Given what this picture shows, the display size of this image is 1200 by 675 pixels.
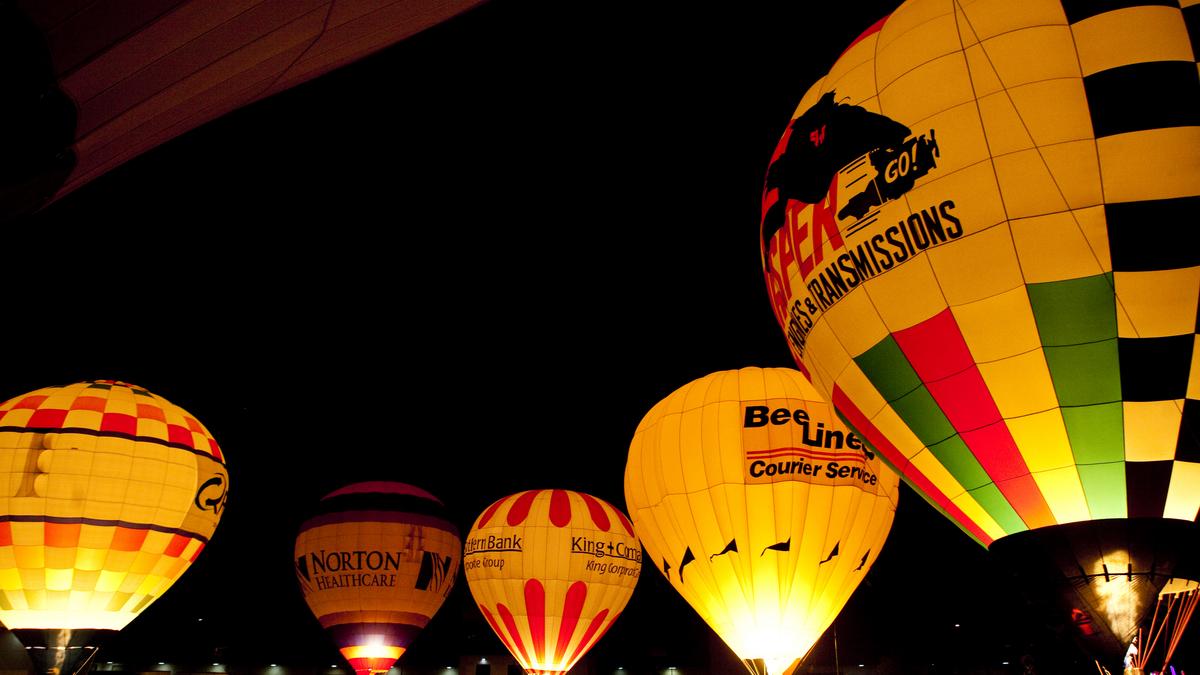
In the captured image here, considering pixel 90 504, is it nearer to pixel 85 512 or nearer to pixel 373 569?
pixel 85 512

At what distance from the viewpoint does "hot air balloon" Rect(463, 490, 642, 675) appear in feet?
30.1

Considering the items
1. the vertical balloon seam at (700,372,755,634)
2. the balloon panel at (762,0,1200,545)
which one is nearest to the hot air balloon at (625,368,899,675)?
the vertical balloon seam at (700,372,755,634)

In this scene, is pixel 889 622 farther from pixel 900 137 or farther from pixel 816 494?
pixel 900 137

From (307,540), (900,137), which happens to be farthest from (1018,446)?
(307,540)

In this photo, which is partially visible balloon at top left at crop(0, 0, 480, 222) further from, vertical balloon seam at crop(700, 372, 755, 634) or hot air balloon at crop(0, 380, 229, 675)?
hot air balloon at crop(0, 380, 229, 675)

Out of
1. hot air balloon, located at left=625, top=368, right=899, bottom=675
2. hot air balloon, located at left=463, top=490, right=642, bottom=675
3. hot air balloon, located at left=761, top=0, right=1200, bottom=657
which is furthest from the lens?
hot air balloon, located at left=463, top=490, right=642, bottom=675

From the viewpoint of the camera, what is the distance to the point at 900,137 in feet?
11.0

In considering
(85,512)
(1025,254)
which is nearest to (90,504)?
(85,512)

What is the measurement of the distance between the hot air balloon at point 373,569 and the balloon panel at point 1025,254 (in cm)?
847

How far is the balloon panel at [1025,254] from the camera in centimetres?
292

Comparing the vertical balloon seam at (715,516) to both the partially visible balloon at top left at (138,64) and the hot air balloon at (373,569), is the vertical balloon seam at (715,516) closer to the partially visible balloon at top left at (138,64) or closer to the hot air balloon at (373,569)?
the partially visible balloon at top left at (138,64)

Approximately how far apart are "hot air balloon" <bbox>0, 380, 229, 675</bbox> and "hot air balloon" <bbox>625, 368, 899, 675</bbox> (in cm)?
473

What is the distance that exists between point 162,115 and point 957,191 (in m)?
2.70

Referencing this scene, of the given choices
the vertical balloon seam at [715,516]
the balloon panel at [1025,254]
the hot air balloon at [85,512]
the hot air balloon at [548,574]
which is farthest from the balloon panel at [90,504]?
the balloon panel at [1025,254]
